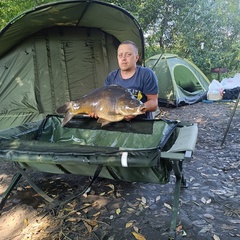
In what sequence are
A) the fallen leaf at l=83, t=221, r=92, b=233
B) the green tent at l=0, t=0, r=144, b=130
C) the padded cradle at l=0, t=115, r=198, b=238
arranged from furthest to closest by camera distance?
1. the green tent at l=0, t=0, r=144, b=130
2. the fallen leaf at l=83, t=221, r=92, b=233
3. the padded cradle at l=0, t=115, r=198, b=238

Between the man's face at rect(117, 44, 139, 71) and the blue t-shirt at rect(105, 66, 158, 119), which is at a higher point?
the man's face at rect(117, 44, 139, 71)

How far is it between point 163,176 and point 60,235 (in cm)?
91

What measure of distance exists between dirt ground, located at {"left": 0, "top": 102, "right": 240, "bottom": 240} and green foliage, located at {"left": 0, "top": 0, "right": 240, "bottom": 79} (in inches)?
288

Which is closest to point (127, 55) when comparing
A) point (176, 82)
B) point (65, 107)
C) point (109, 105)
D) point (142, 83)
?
point (142, 83)

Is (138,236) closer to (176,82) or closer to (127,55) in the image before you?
(127,55)

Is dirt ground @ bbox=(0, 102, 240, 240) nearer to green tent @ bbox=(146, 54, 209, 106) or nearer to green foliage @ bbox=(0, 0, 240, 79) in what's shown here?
green tent @ bbox=(146, 54, 209, 106)

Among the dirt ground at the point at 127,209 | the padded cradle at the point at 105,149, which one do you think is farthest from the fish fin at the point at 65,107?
the dirt ground at the point at 127,209

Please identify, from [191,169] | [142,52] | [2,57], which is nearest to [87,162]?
[191,169]

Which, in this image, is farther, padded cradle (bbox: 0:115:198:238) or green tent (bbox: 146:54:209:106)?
green tent (bbox: 146:54:209:106)

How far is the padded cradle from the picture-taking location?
65.9 inches

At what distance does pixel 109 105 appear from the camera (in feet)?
7.46

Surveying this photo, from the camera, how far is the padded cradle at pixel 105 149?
5.49ft

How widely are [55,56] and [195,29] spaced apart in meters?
6.99

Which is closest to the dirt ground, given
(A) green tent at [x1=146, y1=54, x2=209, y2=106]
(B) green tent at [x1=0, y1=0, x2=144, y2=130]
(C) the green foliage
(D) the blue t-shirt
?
(D) the blue t-shirt
